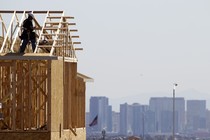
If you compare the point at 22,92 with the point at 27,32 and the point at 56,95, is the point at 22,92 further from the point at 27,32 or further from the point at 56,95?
the point at 27,32

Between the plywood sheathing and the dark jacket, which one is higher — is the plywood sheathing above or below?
below

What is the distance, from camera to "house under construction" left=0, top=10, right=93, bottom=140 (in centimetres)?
4406

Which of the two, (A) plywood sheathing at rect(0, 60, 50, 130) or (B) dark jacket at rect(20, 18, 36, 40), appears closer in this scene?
(A) plywood sheathing at rect(0, 60, 50, 130)

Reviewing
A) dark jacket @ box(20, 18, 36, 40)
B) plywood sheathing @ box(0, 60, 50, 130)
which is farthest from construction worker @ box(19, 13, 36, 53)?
plywood sheathing @ box(0, 60, 50, 130)

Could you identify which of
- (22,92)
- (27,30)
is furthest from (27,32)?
(22,92)

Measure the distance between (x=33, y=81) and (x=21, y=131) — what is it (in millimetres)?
3051

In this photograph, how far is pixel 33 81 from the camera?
1796 inches

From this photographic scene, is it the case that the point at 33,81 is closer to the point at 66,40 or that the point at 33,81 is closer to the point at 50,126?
the point at 50,126

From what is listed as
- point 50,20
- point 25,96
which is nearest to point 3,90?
point 25,96

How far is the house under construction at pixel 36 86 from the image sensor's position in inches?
1735

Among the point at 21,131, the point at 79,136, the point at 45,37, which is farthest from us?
the point at 79,136

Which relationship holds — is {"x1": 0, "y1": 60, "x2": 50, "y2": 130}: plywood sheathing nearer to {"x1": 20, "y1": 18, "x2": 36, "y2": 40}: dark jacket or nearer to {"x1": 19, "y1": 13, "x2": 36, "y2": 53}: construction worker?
{"x1": 19, "y1": 13, "x2": 36, "y2": 53}: construction worker

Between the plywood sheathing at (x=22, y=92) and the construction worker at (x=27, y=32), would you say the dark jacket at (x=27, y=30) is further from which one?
the plywood sheathing at (x=22, y=92)

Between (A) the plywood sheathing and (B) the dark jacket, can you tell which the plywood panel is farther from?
(B) the dark jacket
